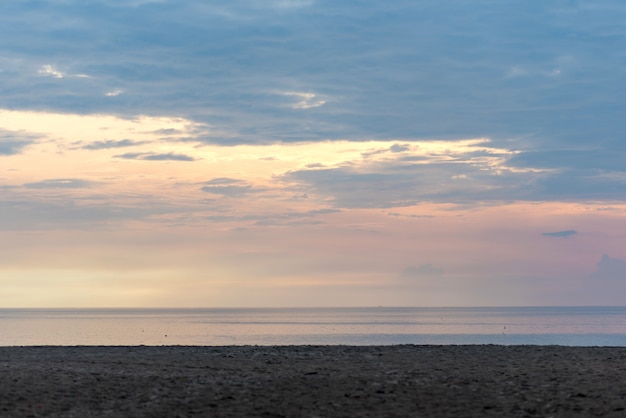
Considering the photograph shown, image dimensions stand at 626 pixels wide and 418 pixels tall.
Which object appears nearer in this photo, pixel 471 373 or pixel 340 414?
pixel 340 414

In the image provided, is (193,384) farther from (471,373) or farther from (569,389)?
(569,389)

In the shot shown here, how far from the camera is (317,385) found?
2289cm

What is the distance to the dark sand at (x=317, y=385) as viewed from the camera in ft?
66.7

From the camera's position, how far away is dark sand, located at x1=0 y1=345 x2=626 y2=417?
2034 cm

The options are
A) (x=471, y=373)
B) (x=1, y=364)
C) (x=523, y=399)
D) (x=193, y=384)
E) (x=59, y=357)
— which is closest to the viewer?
(x=523, y=399)

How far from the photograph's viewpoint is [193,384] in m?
23.1

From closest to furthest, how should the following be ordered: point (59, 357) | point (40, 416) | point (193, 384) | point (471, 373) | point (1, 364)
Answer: point (40, 416) < point (193, 384) < point (471, 373) < point (1, 364) < point (59, 357)

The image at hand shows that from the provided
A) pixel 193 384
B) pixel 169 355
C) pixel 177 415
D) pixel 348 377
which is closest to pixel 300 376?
pixel 348 377

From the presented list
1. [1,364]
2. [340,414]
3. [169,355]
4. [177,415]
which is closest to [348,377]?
[340,414]

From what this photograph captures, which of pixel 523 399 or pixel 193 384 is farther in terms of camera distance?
pixel 193 384

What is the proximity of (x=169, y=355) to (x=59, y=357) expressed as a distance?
411 centimetres

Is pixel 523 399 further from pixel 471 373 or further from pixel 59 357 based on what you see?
pixel 59 357

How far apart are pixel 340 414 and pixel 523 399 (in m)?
4.97

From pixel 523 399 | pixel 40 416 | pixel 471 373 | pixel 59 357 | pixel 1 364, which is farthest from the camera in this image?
pixel 59 357
